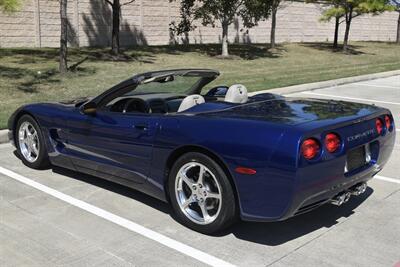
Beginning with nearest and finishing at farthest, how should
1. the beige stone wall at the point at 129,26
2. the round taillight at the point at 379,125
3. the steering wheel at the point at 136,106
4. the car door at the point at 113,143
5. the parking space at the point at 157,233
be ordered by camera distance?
the parking space at the point at 157,233, the round taillight at the point at 379,125, the car door at the point at 113,143, the steering wheel at the point at 136,106, the beige stone wall at the point at 129,26

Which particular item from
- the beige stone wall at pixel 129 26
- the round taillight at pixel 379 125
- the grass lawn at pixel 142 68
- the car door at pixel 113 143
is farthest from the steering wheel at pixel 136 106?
the beige stone wall at pixel 129 26

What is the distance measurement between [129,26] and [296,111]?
21.1m

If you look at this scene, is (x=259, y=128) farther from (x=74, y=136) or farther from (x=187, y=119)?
(x=74, y=136)

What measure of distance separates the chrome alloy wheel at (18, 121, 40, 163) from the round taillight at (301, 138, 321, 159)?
3.40 metres

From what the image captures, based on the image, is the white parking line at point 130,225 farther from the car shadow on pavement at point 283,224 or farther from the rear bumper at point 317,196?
the rear bumper at point 317,196

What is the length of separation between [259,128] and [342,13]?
25163mm

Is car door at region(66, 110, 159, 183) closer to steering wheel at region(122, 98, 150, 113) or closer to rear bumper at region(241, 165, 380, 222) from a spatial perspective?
steering wheel at region(122, 98, 150, 113)

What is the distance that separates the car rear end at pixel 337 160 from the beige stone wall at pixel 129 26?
1223cm

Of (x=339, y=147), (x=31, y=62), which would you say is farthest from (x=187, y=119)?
(x=31, y=62)

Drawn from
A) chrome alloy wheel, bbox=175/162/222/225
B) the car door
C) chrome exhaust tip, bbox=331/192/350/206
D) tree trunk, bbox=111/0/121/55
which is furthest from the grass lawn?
chrome exhaust tip, bbox=331/192/350/206

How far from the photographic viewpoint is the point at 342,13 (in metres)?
26.9

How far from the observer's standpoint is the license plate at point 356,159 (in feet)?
12.7

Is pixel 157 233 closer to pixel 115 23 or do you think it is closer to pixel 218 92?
pixel 218 92

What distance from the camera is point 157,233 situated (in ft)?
13.5
